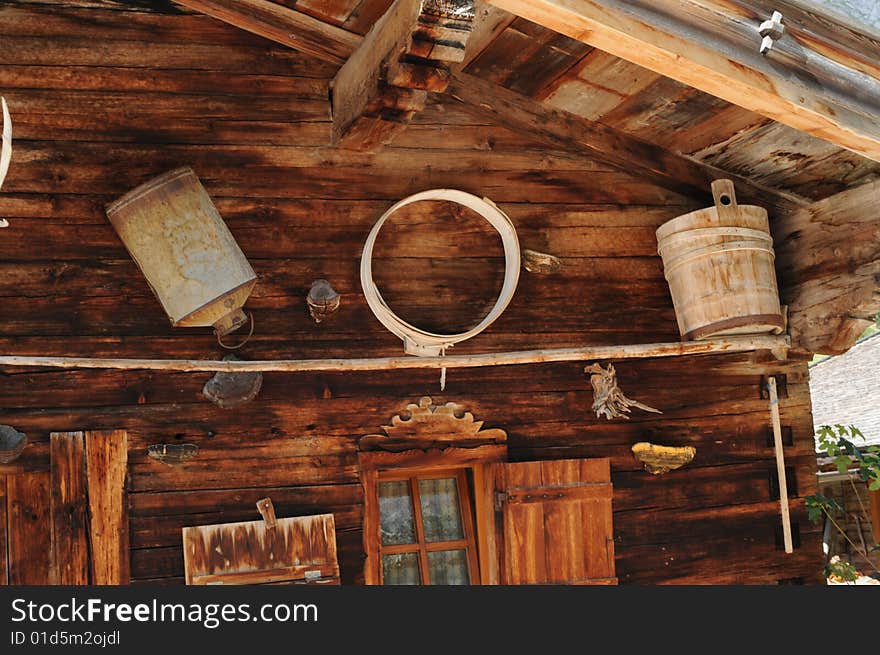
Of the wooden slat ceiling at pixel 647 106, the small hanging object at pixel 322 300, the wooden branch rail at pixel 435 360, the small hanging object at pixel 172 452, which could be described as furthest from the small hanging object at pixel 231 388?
the wooden slat ceiling at pixel 647 106

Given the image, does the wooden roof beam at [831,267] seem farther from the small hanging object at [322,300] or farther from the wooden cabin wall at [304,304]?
the small hanging object at [322,300]

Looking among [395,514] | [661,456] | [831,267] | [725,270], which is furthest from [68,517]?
[831,267]

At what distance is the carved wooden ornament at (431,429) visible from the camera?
5008mm

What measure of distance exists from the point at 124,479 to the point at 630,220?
292cm

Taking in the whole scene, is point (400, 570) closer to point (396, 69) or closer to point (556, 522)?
point (556, 522)

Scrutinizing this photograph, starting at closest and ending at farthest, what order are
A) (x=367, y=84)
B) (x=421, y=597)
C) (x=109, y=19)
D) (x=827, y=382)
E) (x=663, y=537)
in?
(x=421, y=597) → (x=367, y=84) → (x=109, y=19) → (x=663, y=537) → (x=827, y=382)

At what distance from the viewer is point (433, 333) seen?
4980mm

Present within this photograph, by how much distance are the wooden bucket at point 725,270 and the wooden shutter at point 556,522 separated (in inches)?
37.5

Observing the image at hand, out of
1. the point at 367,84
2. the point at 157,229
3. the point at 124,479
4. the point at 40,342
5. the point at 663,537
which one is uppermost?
the point at 367,84

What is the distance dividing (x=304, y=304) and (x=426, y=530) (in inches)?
54.5

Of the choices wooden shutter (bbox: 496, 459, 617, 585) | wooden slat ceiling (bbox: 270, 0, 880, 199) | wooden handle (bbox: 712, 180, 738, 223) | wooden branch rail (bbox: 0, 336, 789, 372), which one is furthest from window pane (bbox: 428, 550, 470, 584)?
wooden slat ceiling (bbox: 270, 0, 880, 199)

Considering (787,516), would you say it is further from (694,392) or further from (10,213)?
(10,213)

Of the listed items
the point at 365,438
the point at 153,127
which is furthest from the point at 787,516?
the point at 153,127

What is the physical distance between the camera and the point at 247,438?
4.80 m
